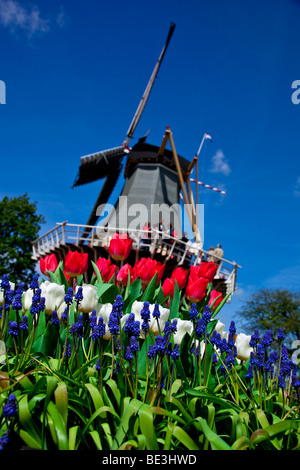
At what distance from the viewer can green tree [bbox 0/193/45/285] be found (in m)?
24.1

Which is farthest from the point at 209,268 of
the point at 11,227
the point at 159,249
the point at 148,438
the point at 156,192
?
the point at 11,227

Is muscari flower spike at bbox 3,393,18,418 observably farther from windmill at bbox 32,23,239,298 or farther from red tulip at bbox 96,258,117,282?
windmill at bbox 32,23,239,298

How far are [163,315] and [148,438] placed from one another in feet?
2.35

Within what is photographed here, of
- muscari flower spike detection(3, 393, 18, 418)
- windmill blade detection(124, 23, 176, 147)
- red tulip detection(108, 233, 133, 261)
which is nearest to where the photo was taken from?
muscari flower spike detection(3, 393, 18, 418)

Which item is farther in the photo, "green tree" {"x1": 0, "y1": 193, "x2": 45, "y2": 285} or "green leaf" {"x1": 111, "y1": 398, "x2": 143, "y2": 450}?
"green tree" {"x1": 0, "y1": 193, "x2": 45, "y2": 285}

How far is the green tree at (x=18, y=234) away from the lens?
24.1 metres

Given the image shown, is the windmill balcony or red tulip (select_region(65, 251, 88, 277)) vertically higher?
the windmill balcony

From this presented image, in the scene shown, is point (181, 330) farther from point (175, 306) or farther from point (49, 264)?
point (49, 264)

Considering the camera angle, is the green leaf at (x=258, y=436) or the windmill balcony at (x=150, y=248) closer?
the green leaf at (x=258, y=436)

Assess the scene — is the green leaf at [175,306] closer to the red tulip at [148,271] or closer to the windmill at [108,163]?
the red tulip at [148,271]

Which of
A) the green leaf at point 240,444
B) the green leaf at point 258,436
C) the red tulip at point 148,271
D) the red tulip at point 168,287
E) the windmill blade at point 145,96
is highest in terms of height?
the windmill blade at point 145,96

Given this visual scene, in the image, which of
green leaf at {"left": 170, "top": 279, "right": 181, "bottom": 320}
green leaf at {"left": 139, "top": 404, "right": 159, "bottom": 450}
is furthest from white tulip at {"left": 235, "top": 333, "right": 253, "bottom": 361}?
green leaf at {"left": 139, "top": 404, "right": 159, "bottom": 450}

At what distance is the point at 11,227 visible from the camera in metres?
25.5

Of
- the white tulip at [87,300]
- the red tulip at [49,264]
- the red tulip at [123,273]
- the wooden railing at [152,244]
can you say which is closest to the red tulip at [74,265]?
the red tulip at [123,273]
